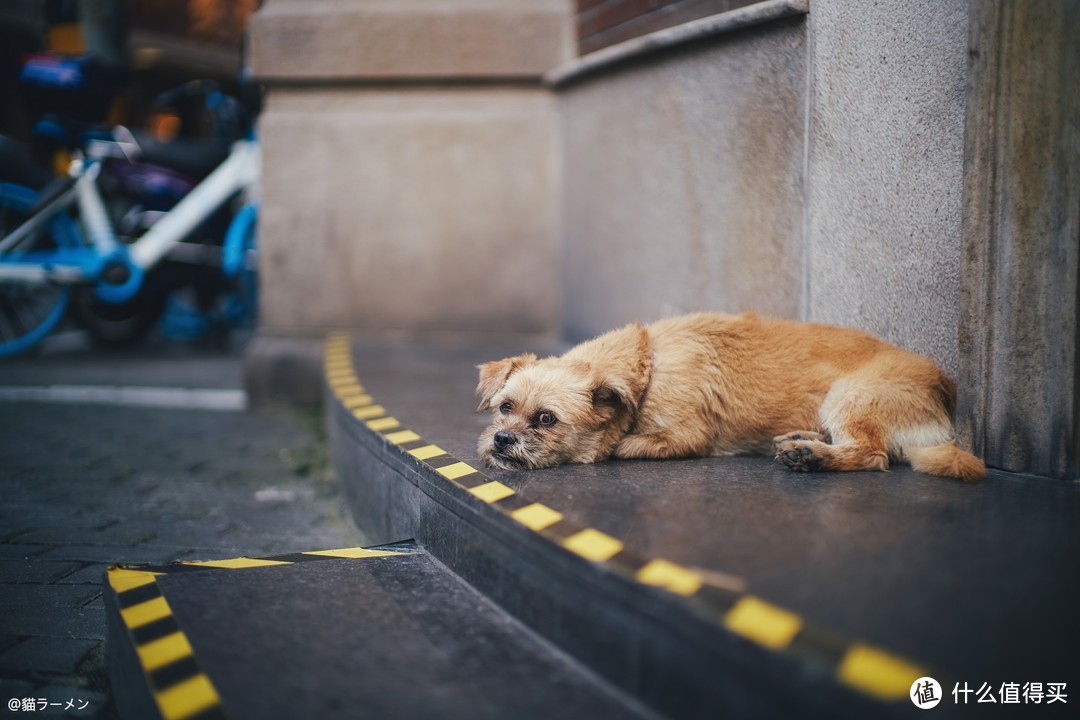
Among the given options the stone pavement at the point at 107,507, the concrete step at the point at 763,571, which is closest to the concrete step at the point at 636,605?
the concrete step at the point at 763,571

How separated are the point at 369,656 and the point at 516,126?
5661mm

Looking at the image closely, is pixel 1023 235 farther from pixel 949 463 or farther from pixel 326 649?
pixel 326 649

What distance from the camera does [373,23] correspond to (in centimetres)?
759

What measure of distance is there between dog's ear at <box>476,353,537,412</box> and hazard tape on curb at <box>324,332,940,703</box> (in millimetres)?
380

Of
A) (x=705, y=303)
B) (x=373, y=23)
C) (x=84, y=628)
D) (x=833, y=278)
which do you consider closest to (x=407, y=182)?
(x=373, y=23)

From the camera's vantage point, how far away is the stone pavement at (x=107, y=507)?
3254 millimetres

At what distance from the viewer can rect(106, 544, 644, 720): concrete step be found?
8.07 ft

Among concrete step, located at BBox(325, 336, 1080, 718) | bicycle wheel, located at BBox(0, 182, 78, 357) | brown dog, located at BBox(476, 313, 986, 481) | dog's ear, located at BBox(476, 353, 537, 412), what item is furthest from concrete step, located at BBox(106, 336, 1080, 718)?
bicycle wheel, located at BBox(0, 182, 78, 357)

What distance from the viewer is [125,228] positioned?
948 centimetres

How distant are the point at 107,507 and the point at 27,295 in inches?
196

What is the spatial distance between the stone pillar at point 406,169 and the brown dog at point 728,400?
3717mm

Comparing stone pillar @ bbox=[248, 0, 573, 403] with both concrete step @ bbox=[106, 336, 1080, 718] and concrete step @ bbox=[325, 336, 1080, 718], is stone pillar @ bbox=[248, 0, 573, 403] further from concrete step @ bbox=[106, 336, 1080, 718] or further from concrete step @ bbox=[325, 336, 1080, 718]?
concrete step @ bbox=[106, 336, 1080, 718]

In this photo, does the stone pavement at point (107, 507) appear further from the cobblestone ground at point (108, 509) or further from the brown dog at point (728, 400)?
the brown dog at point (728, 400)

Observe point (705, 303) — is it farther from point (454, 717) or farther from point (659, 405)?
point (454, 717)
